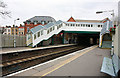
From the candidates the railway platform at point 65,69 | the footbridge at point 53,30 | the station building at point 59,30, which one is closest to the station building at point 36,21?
the station building at point 59,30

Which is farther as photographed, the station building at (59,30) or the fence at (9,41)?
the station building at (59,30)

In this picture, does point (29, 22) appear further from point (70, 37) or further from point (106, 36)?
point (106, 36)

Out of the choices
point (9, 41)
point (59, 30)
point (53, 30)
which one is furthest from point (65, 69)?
point (59, 30)

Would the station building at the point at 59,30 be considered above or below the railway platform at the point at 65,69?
above

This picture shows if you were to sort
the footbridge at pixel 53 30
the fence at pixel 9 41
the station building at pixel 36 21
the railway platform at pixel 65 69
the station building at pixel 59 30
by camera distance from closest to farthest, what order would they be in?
the railway platform at pixel 65 69
the fence at pixel 9 41
the footbridge at pixel 53 30
the station building at pixel 59 30
the station building at pixel 36 21

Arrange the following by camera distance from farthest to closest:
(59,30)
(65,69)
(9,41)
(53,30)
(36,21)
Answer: (36,21)
(59,30)
(53,30)
(9,41)
(65,69)

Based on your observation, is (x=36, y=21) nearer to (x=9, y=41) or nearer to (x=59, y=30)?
(x=59, y=30)

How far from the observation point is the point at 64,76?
3906 mm

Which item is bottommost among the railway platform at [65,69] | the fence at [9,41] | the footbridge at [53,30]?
the railway platform at [65,69]

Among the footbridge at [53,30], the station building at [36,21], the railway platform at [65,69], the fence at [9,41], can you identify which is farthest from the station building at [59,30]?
the station building at [36,21]

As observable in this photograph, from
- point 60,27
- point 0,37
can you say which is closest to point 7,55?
point 0,37

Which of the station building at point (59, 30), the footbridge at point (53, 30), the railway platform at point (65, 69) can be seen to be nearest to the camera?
the railway platform at point (65, 69)

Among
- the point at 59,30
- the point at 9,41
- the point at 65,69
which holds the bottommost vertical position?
the point at 65,69

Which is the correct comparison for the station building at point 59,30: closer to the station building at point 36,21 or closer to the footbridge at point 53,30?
the footbridge at point 53,30
